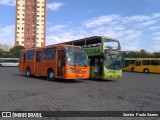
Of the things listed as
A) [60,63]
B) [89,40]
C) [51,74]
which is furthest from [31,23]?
[60,63]

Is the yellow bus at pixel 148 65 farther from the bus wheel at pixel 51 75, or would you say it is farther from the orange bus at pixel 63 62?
the bus wheel at pixel 51 75

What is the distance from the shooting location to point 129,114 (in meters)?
7.88

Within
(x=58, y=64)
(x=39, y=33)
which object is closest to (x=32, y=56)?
(x=58, y=64)

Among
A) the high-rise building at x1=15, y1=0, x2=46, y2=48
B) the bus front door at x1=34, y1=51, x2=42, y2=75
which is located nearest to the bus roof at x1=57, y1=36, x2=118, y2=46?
the bus front door at x1=34, y1=51, x2=42, y2=75

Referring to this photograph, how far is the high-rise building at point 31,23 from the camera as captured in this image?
121250mm

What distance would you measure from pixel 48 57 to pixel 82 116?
1394 cm

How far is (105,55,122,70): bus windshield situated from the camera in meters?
21.4

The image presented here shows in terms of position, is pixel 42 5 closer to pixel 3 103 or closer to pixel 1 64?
pixel 1 64

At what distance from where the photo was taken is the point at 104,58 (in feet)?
69.4

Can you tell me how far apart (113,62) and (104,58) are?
43.0 inches

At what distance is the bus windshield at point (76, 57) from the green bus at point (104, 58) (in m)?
2.06

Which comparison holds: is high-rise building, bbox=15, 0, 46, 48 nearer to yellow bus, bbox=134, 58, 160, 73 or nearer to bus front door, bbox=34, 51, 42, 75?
yellow bus, bbox=134, 58, 160, 73

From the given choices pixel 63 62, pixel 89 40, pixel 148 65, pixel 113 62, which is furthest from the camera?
pixel 148 65

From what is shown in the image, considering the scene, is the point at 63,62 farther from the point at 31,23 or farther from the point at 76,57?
the point at 31,23
